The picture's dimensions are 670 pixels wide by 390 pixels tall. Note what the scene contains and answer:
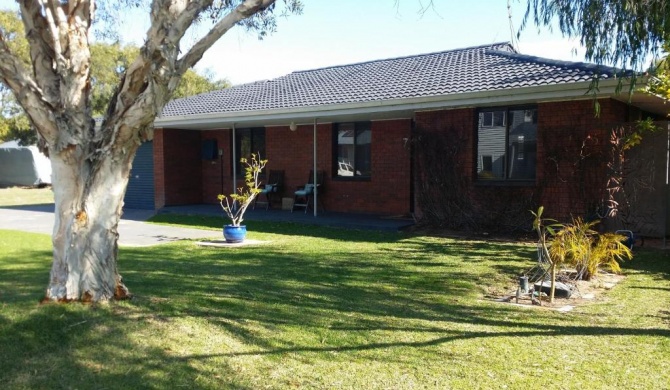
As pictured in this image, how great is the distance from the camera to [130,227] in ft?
46.8

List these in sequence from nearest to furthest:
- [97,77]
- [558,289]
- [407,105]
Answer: [558,289]
[407,105]
[97,77]

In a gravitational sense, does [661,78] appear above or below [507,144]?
above

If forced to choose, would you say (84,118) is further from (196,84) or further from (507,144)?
(196,84)

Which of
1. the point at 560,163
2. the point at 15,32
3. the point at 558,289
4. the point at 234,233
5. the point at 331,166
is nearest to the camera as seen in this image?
the point at 558,289

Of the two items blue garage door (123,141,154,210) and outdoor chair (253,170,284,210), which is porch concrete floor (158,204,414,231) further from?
blue garage door (123,141,154,210)

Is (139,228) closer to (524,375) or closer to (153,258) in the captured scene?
(153,258)

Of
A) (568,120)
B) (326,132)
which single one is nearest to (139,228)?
(326,132)

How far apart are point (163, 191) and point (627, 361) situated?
1620 cm

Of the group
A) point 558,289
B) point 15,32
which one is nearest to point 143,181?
point 558,289

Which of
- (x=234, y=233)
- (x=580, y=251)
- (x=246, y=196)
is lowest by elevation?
(x=234, y=233)

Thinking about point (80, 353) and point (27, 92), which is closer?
point (80, 353)

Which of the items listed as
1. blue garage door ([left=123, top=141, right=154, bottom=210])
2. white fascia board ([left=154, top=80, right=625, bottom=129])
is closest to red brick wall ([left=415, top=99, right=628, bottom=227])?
white fascia board ([left=154, top=80, right=625, bottom=129])

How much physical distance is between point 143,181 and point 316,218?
775cm

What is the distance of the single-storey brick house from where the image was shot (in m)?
11.2
